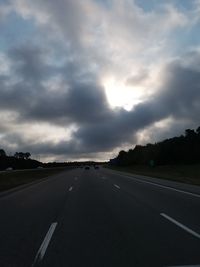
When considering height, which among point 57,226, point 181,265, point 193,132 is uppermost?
point 193,132

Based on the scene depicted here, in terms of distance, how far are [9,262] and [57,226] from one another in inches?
165

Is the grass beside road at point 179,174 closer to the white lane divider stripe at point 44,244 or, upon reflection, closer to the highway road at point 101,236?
the highway road at point 101,236

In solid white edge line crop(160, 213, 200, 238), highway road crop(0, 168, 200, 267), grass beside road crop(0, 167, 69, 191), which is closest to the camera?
highway road crop(0, 168, 200, 267)

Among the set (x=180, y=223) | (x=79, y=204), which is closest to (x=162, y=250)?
(x=180, y=223)

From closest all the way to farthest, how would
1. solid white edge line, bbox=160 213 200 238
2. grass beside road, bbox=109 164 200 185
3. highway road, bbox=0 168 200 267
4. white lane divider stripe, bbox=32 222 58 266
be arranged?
1. highway road, bbox=0 168 200 267
2. white lane divider stripe, bbox=32 222 58 266
3. solid white edge line, bbox=160 213 200 238
4. grass beside road, bbox=109 164 200 185

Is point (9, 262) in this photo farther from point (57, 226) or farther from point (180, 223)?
point (180, 223)

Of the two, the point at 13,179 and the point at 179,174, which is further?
the point at 179,174

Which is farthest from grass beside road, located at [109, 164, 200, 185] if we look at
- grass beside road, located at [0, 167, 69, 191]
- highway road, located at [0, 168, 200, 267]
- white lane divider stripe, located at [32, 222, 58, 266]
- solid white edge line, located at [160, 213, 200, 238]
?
white lane divider stripe, located at [32, 222, 58, 266]

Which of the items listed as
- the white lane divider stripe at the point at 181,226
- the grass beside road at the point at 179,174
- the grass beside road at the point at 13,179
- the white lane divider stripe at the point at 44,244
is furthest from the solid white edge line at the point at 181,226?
the grass beside road at the point at 179,174

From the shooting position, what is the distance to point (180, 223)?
12070 millimetres

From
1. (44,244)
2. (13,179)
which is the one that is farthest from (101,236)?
(13,179)

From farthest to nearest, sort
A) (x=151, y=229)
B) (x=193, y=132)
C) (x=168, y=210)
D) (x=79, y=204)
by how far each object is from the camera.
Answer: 1. (x=193, y=132)
2. (x=79, y=204)
3. (x=168, y=210)
4. (x=151, y=229)

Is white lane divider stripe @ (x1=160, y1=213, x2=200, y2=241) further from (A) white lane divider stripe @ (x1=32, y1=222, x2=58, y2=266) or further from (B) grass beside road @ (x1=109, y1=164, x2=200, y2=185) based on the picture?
(B) grass beside road @ (x1=109, y1=164, x2=200, y2=185)

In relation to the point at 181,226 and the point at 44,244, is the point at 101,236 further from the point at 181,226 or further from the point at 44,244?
the point at 181,226
